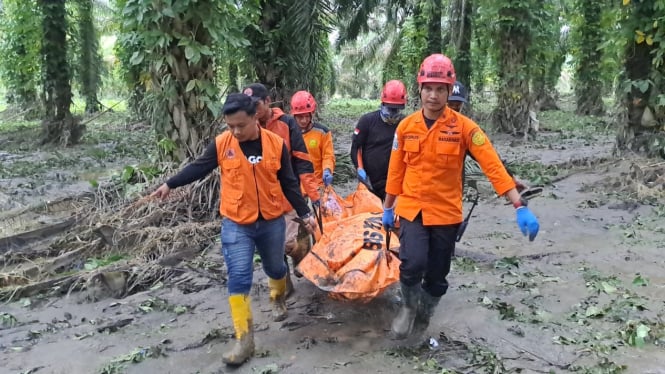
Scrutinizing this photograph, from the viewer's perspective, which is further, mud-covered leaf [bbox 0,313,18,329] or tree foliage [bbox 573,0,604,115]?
tree foliage [bbox 573,0,604,115]

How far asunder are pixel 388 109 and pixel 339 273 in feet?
5.92

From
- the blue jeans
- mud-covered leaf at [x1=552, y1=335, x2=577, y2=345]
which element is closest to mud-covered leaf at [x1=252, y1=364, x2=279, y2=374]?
the blue jeans

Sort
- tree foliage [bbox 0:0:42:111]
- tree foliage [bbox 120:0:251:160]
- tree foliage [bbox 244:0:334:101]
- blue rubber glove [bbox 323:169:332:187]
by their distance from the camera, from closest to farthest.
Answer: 1. blue rubber glove [bbox 323:169:332:187]
2. tree foliage [bbox 120:0:251:160]
3. tree foliage [bbox 244:0:334:101]
4. tree foliage [bbox 0:0:42:111]

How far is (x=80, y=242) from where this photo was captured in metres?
6.39

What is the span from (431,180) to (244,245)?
1251 millimetres

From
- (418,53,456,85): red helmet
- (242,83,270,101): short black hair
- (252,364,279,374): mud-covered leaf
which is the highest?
(418,53,456,85): red helmet

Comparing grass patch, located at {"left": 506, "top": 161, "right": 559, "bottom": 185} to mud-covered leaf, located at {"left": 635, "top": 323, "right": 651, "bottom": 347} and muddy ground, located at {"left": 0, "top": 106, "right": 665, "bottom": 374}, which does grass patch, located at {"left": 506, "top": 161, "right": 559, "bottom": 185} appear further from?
mud-covered leaf, located at {"left": 635, "top": 323, "right": 651, "bottom": 347}

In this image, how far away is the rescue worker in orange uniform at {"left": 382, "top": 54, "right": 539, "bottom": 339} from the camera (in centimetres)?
365

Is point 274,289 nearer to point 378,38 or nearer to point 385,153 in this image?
point 385,153

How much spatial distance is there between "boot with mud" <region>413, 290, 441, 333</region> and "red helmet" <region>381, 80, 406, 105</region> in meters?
1.90

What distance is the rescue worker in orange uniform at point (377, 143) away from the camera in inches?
211

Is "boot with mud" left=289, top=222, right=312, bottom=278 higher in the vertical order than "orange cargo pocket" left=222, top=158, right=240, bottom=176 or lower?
lower

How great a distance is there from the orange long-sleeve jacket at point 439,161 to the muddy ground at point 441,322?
0.93 metres

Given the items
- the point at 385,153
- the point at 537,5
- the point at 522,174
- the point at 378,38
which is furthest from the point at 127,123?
the point at 378,38
